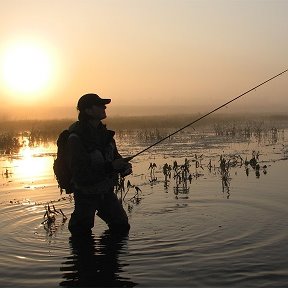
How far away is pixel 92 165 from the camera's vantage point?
731 centimetres

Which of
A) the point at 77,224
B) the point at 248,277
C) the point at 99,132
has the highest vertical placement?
the point at 99,132

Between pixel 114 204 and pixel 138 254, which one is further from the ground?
pixel 114 204

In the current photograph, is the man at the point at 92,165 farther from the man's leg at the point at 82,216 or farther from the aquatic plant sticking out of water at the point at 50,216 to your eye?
the aquatic plant sticking out of water at the point at 50,216

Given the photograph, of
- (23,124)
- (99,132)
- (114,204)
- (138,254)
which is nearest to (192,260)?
(138,254)

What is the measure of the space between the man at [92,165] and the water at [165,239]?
0.45m

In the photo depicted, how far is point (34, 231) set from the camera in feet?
28.5

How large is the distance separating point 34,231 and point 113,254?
2087 millimetres

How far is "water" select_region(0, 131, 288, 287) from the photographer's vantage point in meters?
6.21

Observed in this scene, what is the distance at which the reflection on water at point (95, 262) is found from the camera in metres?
6.12

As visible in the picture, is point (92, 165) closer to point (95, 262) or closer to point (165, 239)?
point (95, 262)

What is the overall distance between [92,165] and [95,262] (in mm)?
1378

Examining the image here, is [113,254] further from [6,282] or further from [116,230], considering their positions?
[6,282]

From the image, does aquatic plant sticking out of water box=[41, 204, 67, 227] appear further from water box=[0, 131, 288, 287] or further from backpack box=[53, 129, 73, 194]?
backpack box=[53, 129, 73, 194]

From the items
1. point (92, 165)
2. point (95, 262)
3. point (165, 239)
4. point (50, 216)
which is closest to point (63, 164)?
point (92, 165)
